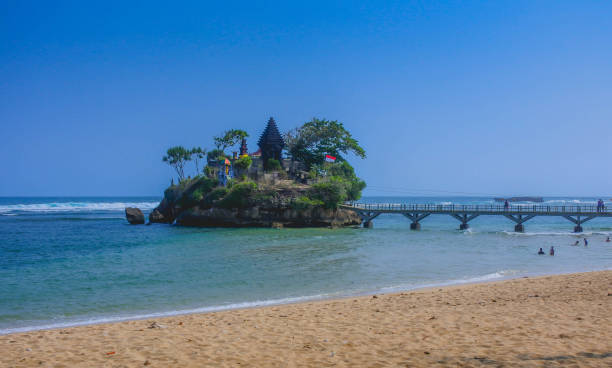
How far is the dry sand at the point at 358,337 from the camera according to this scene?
7996 mm

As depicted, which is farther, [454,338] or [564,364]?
[454,338]

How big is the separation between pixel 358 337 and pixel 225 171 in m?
52.3

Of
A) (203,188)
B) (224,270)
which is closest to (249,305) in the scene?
(224,270)

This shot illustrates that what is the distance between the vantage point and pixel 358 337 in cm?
962

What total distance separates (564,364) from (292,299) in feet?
32.9

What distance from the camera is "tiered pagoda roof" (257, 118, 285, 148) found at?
6938cm

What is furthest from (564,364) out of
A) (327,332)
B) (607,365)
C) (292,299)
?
(292,299)

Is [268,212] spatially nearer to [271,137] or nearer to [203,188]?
[203,188]

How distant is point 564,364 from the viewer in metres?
7.25

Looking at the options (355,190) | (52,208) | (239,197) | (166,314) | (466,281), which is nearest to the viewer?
(166,314)

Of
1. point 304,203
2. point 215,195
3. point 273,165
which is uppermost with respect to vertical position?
point 273,165

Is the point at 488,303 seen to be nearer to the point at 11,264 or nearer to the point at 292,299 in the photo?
the point at 292,299

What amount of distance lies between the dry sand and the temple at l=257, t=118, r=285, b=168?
185 feet

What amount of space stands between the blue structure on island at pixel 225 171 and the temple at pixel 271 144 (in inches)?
318
